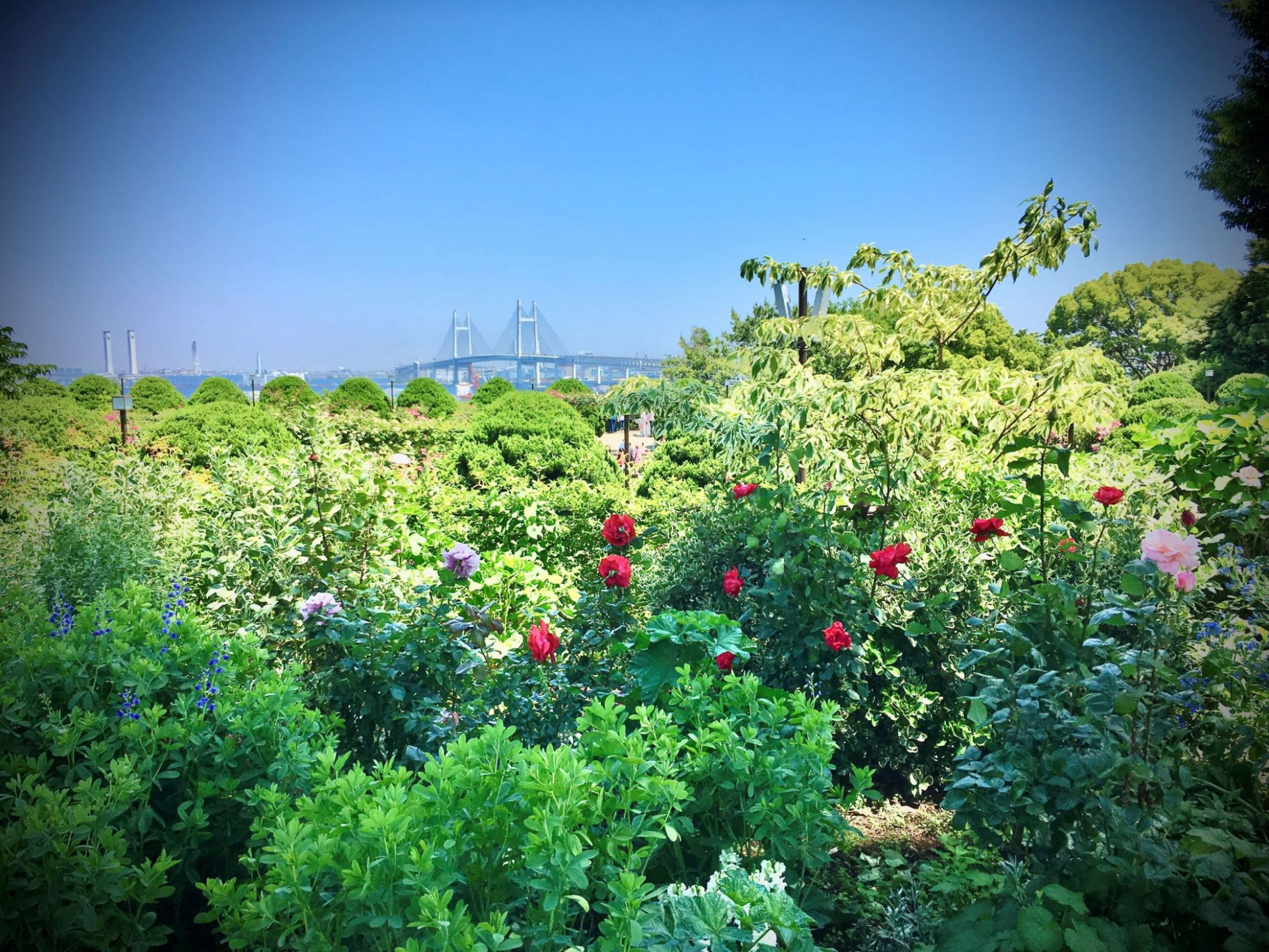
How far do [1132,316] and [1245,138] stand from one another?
2032 centimetres

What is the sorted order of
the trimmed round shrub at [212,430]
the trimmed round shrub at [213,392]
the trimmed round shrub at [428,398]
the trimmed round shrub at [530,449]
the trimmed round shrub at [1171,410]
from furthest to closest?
the trimmed round shrub at [428,398], the trimmed round shrub at [213,392], the trimmed round shrub at [212,430], the trimmed round shrub at [530,449], the trimmed round shrub at [1171,410]

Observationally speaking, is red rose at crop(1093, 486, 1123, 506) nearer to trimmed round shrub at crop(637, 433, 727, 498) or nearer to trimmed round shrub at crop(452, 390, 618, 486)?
trimmed round shrub at crop(637, 433, 727, 498)

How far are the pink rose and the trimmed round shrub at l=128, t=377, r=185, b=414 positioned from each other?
12.9m

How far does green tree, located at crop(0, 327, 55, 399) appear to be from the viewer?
1.58 metres

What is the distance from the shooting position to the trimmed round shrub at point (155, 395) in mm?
11453

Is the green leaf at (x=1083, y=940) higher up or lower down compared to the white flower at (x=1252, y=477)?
lower down

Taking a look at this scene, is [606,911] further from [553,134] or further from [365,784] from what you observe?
[553,134]

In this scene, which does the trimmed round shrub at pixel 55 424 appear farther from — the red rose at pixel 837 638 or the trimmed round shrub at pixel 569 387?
the trimmed round shrub at pixel 569 387

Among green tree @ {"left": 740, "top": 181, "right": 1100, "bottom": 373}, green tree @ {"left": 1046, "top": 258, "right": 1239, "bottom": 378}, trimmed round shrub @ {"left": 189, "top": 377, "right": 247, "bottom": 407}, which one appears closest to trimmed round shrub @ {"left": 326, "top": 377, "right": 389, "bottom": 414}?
trimmed round shrub @ {"left": 189, "top": 377, "right": 247, "bottom": 407}

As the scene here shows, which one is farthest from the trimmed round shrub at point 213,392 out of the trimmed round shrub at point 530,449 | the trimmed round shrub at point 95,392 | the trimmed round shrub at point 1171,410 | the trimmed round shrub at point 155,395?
the trimmed round shrub at point 1171,410

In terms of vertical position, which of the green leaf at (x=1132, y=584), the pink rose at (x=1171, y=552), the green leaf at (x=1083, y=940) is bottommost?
the green leaf at (x=1083, y=940)

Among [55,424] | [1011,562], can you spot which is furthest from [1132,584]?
[55,424]

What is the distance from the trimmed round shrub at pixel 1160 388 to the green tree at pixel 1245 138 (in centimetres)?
982

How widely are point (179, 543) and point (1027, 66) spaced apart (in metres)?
4.30
